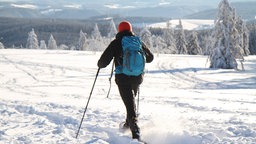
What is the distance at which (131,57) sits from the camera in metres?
6.56

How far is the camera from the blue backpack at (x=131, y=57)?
655cm

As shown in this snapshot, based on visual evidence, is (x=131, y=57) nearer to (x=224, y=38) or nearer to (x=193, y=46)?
(x=224, y=38)

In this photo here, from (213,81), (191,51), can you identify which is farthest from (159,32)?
Result: (213,81)

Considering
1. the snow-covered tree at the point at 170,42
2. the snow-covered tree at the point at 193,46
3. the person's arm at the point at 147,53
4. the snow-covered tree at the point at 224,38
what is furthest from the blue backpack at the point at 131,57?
the snow-covered tree at the point at 170,42

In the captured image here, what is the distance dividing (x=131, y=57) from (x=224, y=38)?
31977 millimetres

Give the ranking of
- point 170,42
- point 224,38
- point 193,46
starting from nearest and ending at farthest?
point 224,38
point 193,46
point 170,42

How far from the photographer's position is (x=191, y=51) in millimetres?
70875

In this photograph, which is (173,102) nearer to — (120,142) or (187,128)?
(187,128)

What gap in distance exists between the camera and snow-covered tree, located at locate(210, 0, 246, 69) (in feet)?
121

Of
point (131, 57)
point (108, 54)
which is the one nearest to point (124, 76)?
point (131, 57)

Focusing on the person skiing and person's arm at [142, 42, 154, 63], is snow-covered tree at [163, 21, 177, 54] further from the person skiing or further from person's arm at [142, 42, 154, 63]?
the person skiing

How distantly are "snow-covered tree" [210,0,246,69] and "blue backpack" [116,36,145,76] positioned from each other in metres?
31.0

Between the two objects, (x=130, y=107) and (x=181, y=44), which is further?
(x=181, y=44)

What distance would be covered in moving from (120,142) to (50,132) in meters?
1.38
